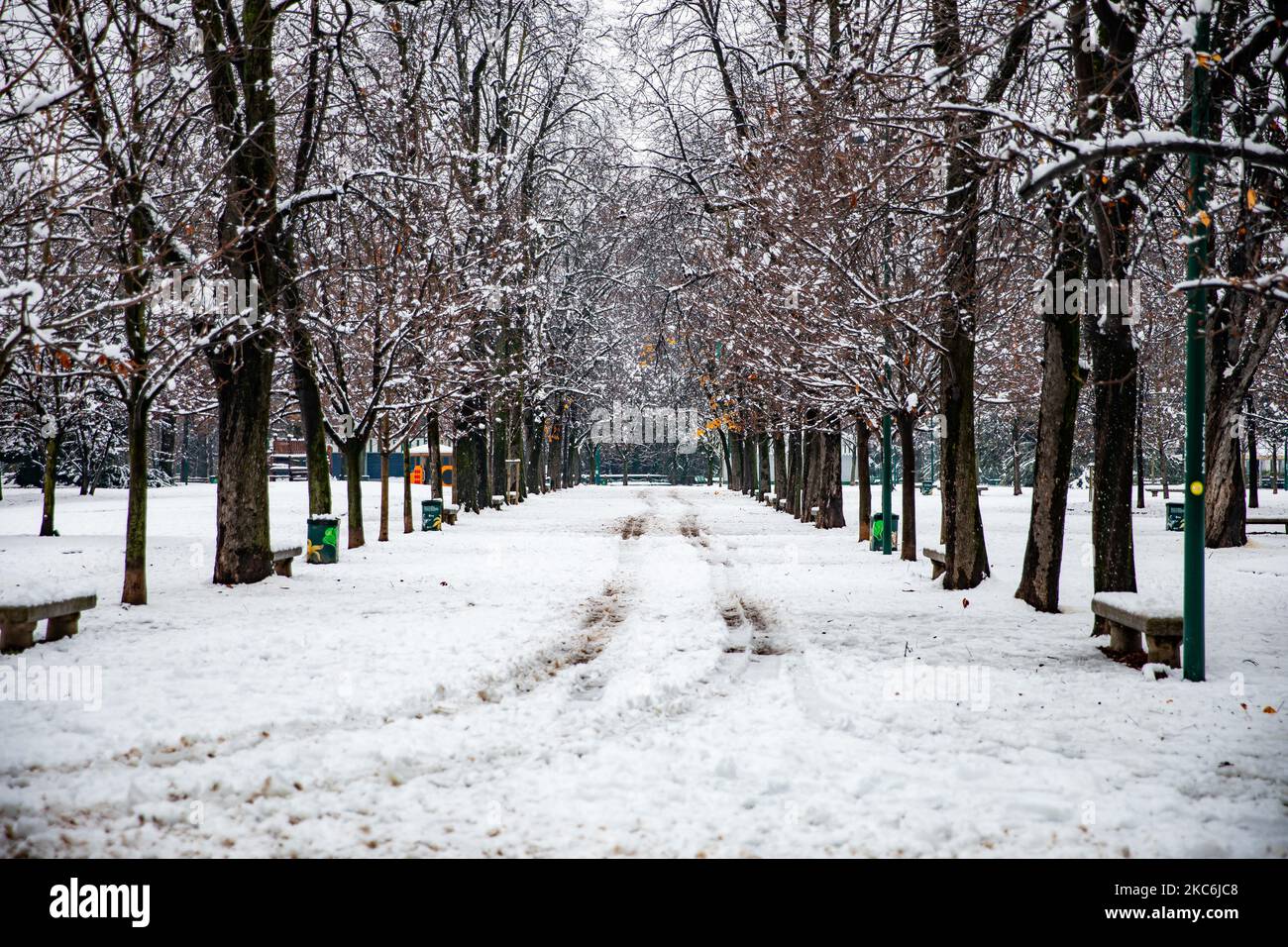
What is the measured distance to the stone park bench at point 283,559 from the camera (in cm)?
1259

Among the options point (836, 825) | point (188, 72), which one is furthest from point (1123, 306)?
point (188, 72)

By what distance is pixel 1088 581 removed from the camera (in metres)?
13.1

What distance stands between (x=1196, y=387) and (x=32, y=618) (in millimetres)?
9366

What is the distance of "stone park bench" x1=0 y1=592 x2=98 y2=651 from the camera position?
795cm

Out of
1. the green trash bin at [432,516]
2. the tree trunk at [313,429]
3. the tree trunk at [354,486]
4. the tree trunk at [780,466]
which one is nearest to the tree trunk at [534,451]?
the tree trunk at [780,466]

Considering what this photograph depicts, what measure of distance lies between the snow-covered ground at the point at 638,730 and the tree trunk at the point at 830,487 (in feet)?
35.9

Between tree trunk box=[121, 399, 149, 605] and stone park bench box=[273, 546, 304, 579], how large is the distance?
2.22 m

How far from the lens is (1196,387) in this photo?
22.0 feet

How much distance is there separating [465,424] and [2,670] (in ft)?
60.0

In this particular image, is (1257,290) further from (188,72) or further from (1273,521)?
(1273,521)

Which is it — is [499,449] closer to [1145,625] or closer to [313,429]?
[313,429]

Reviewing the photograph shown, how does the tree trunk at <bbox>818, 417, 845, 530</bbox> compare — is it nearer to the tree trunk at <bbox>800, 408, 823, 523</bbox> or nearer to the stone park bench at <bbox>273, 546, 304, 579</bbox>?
the tree trunk at <bbox>800, 408, 823, 523</bbox>

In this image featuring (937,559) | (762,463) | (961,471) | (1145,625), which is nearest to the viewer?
(1145,625)

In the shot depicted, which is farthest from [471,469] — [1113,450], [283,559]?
[1113,450]
